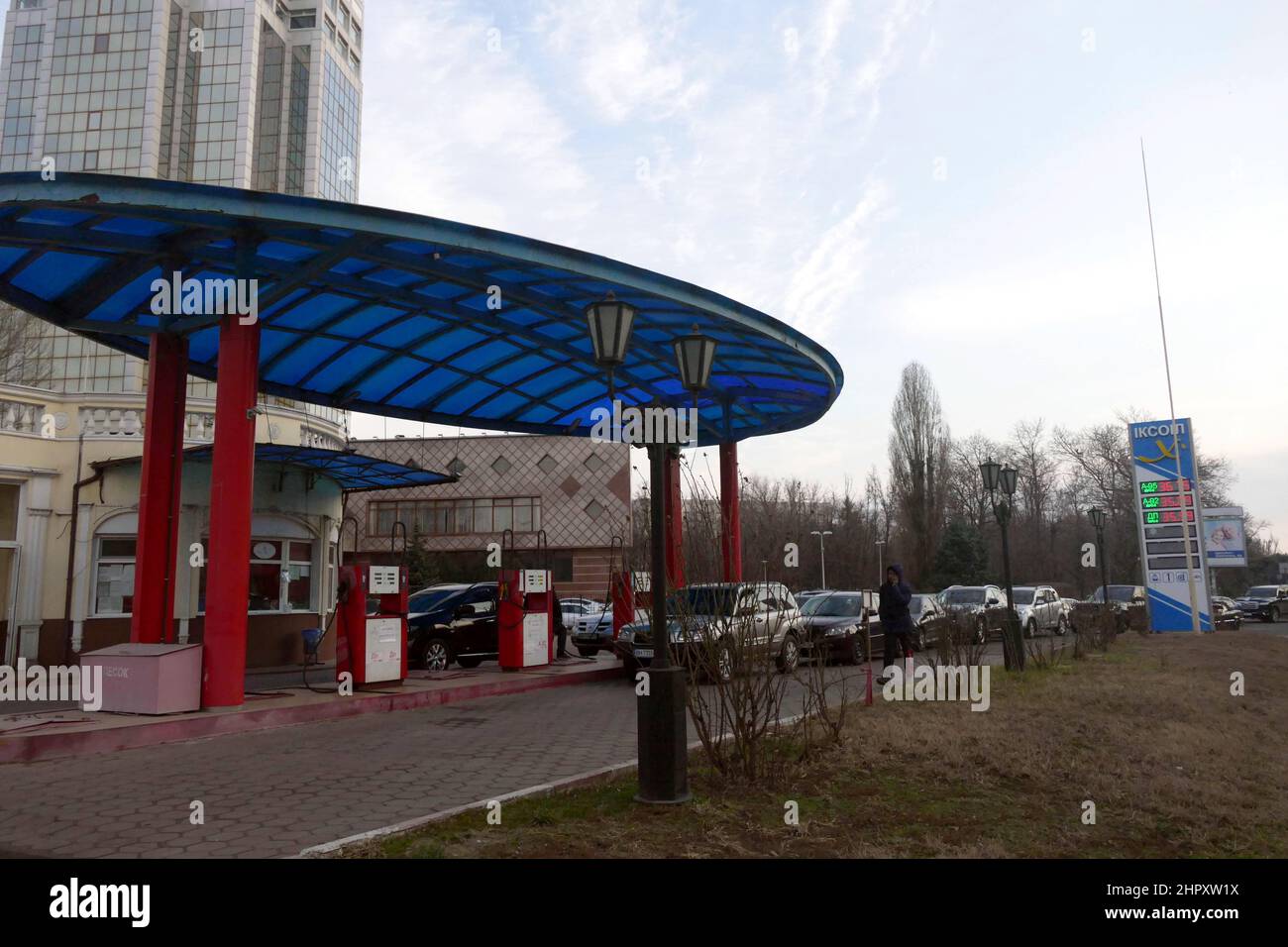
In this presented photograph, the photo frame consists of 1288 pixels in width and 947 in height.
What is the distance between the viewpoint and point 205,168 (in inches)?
2945

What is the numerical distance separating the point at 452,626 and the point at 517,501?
38.8 m

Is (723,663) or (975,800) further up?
(723,663)

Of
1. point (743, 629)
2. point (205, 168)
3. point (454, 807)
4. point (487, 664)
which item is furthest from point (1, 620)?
point (205, 168)

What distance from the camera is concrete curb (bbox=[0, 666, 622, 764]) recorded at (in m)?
9.17

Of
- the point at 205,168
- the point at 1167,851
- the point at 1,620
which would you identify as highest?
the point at 205,168

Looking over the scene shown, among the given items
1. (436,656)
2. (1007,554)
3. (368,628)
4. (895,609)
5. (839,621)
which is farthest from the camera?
(839,621)

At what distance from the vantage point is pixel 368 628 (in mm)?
13414

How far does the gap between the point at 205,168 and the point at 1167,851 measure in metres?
84.5

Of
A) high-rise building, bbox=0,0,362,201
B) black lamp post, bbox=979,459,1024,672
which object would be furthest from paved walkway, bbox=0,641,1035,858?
high-rise building, bbox=0,0,362,201

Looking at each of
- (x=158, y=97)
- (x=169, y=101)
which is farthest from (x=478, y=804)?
(x=169, y=101)

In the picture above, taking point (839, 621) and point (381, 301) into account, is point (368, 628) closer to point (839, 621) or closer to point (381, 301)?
point (381, 301)

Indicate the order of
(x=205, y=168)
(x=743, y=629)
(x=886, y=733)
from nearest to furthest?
(x=743, y=629), (x=886, y=733), (x=205, y=168)

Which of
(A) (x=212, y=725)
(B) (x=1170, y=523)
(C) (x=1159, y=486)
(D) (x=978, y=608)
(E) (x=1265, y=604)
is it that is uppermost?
(C) (x=1159, y=486)
